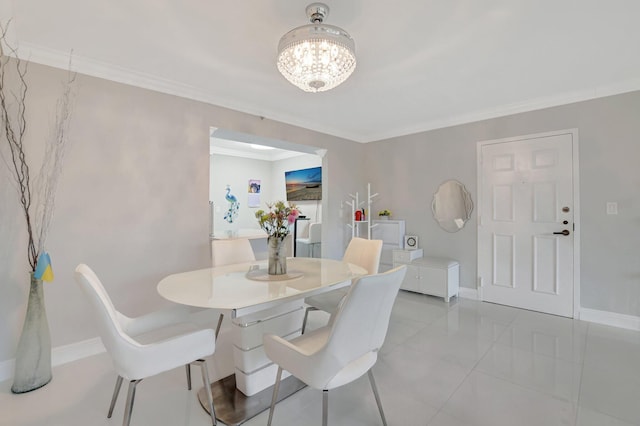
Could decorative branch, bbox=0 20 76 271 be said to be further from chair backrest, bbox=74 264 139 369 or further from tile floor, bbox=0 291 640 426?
chair backrest, bbox=74 264 139 369

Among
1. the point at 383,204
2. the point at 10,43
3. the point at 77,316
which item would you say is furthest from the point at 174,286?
the point at 383,204

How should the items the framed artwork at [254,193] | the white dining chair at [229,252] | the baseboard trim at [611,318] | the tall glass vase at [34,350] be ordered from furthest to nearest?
the framed artwork at [254,193] < the baseboard trim at [611,318] < the white dining chair at [229,252] < the tall glass vase at [34,350]

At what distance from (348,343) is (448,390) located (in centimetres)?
110

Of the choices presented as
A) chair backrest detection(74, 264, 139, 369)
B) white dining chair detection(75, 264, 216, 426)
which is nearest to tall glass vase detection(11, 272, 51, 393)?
white dining chair detection(75, 264, 216, 426)

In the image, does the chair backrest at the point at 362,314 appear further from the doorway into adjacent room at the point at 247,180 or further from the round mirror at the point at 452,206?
the doorway into adjacent room at the point at 247,180

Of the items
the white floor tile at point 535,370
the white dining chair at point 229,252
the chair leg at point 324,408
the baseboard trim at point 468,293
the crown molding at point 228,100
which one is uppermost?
the crown molding at point 228,100

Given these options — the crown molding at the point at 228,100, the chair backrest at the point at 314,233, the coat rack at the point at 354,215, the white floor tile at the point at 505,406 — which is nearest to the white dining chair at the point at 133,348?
the white floor tile at the point at 505,406

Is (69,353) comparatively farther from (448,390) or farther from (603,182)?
(603,182)

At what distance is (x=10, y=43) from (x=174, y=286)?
209 centimetres

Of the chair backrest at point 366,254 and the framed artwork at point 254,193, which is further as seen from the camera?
the framed artwork at point 254,193

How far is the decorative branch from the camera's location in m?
2.06

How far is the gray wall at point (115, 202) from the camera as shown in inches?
84.0

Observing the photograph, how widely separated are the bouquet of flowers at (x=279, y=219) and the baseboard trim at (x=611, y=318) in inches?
129

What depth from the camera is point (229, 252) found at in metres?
2.65
